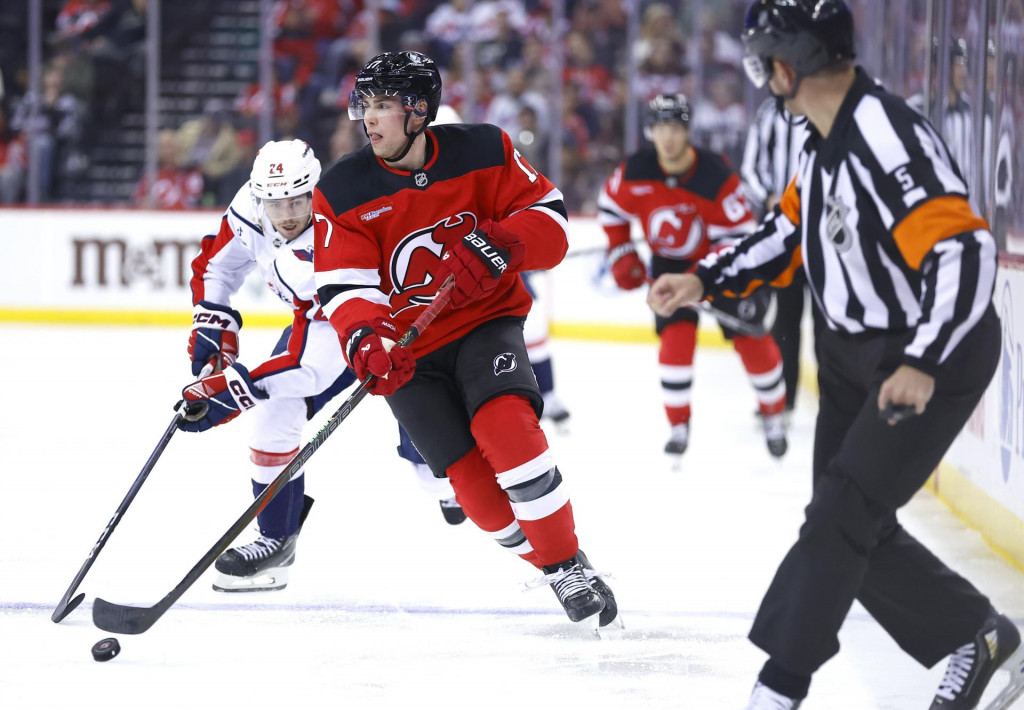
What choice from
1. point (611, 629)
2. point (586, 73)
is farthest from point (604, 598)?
point (586, 73)

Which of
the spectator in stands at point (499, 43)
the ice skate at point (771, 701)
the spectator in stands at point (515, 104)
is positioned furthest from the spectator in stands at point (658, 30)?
the ice skate at point (771, 701)

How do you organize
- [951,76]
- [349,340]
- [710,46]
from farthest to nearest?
1. [710,46]
2. [951,76]
3. [349,340]

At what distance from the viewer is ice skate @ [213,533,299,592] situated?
2.82 m

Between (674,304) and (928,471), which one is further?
(674,304)

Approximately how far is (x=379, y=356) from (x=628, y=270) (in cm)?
214

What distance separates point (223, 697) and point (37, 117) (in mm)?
7208

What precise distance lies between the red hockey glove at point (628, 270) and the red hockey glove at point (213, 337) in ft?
5.59

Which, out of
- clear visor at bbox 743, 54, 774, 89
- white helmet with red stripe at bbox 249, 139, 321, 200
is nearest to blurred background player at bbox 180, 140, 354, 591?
white helmet with red stripe at bbox 249, 139, 321, 200

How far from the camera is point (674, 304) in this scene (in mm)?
2104

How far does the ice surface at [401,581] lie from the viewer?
7.35 feet

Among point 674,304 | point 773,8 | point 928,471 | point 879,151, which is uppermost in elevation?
point 773,8

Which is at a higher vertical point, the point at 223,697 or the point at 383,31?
the point at 383,31

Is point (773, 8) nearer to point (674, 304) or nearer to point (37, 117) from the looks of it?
point (674, 304)

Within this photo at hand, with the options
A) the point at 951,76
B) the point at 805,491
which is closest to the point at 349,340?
the point at 805,491
